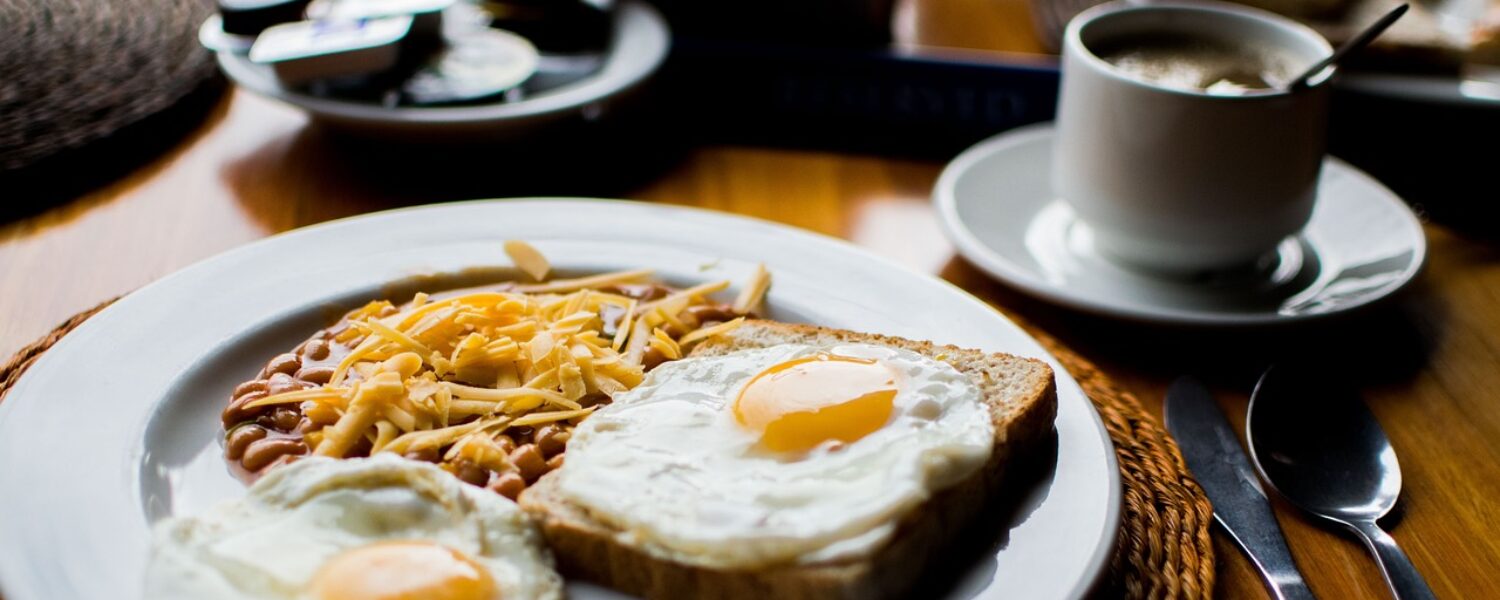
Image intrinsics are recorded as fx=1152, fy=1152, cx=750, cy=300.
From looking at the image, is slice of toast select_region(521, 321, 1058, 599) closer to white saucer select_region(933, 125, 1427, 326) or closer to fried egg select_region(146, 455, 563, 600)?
fried egg select_region(146, 455, 563, 600)

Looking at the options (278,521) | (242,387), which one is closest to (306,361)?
(242,387)

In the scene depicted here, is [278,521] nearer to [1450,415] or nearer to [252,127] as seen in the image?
[252,127]

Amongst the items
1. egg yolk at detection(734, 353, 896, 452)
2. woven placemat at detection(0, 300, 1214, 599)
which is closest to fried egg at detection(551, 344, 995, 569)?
egg yolk at detection(734, 353, 896, 452)

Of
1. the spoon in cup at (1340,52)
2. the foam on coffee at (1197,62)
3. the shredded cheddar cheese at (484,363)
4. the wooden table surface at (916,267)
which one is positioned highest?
the spoon in cup at (1340,52)

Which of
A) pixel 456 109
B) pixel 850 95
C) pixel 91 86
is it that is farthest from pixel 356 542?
pixel 850 95

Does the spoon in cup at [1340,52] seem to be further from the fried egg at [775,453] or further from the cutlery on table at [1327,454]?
the fried egg at [775,453]

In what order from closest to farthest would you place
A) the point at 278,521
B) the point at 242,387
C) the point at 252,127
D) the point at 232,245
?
the point at 278,521 < the point at 242,387 < the point at 232,245 < the point at 252,127

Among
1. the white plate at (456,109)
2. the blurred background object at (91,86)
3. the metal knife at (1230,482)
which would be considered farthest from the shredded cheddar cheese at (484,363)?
the blurred background object at (91,86)
